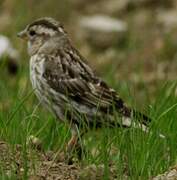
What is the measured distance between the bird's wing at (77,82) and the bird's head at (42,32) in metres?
0.43

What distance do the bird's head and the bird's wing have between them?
426 mm

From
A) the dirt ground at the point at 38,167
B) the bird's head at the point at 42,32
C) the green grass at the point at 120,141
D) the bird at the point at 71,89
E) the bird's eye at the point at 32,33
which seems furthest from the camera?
the bird's eye at the point at 32,33

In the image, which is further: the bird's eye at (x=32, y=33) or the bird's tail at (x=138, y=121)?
the bird's eye at (x=32, y=33)

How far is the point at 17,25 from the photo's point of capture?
1341 cm

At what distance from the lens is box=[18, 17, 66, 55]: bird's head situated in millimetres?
8648

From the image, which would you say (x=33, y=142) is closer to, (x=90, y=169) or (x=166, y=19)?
(x=90, y=169)

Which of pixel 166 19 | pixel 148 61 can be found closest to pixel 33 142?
pixel 148 61

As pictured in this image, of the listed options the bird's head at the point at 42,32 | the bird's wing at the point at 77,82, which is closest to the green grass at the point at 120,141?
the bird's wing at the point at 77,82

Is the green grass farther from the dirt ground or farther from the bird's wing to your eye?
the bird's wing

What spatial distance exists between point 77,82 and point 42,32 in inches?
30.9

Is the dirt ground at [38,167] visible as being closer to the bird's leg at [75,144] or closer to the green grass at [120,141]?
the green grass at [120,141]

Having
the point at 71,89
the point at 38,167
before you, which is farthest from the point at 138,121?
the point at 71,89

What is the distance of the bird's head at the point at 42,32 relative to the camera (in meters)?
8.65

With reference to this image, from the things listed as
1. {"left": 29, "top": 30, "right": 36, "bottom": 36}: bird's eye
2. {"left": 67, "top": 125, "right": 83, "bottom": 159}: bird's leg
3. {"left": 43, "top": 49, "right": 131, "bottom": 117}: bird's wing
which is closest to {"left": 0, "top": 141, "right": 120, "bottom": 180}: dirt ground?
{"left": 67, "top": 125, "right": 83, "bottom": 159}: bird's leg
